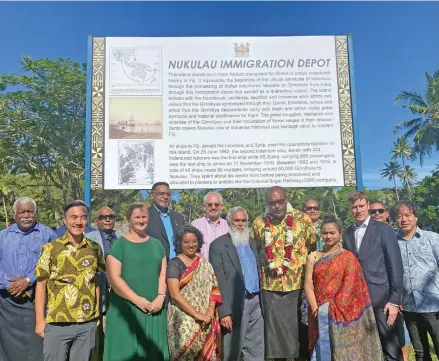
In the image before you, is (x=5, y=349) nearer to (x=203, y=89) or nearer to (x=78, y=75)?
(x=203, y=89)

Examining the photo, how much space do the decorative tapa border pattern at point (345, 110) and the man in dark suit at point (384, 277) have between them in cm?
205

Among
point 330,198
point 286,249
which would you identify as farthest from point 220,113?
point 286,249

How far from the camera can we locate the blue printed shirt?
3637 millimetres

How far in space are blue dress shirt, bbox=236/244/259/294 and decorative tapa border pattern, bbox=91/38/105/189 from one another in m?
2.57

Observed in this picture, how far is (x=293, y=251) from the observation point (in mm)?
3846

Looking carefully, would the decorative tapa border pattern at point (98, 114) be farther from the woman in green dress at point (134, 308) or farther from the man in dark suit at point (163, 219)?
the woman in green dress at point (134, 308)

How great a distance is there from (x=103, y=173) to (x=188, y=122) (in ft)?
4.47

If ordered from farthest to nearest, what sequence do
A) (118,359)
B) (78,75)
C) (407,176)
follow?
(407,176)
(78,75)
(118,359)

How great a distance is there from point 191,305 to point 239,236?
2.84 feet

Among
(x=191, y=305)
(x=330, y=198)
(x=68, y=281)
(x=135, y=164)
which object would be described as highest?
(x=135, y=164)

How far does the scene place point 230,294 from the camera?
12.1 feet

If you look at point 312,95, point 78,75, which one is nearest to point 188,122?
point 312,95

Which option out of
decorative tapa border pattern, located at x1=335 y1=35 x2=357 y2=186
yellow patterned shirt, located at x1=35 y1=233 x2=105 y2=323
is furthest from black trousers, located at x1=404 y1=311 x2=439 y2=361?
yellow patterned shirt, located at x1=35 y1=233 x2=105 y2=323

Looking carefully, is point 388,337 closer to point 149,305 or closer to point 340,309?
point 340,309
